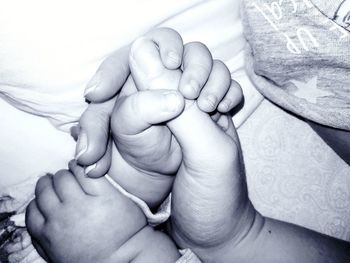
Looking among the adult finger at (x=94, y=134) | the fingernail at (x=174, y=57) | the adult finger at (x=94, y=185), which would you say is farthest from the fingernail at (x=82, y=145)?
the fingernail at (x=174, y=57)

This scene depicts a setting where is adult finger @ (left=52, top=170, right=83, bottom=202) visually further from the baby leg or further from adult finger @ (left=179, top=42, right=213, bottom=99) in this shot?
adult finger @ (left=179, top=42, right=213, bottom=99)

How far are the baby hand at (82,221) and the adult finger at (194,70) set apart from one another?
287mm

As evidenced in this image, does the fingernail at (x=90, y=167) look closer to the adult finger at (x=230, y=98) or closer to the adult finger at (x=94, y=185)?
the adult finger at (x=94, y=185)

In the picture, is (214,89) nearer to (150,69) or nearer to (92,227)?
(150,69)

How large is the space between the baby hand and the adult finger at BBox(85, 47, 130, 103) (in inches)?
7.9

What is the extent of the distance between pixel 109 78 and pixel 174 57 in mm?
125

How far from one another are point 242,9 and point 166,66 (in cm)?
26

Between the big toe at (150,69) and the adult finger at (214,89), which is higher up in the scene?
the big toe at (150,69)

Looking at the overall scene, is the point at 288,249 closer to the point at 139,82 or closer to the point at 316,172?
the point at 316,172

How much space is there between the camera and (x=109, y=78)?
0.52 metres

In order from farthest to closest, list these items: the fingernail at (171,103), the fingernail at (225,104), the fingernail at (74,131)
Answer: the fingernail at (74,131) < the fingernail at (225,104) < the fingernail at (171,103)

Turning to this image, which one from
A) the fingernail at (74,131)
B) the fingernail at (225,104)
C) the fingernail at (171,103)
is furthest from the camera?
the fingernail at (74,131)

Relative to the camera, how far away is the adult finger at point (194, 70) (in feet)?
1.55

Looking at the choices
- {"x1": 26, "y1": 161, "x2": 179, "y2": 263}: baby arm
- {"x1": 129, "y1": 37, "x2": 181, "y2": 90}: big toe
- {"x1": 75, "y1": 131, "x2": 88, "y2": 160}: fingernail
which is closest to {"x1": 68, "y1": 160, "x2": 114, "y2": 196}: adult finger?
{"x1": 26, "y1": 161, "x2": 179, "y2": 263}: baby arm
